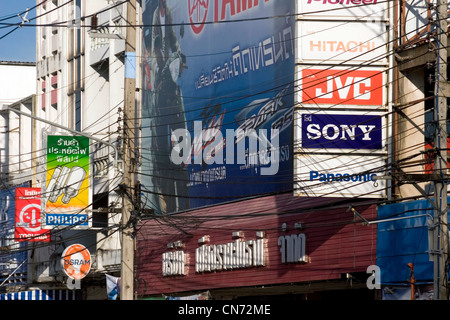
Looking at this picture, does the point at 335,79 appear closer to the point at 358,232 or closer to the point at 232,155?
the point at 358,232

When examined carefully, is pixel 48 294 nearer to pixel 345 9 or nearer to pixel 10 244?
pixel 10 244

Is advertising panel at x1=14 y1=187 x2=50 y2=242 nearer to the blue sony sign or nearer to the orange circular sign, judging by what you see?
the orange circular sign

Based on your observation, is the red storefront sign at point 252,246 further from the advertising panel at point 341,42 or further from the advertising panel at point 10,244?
the advertising panel at point 10,244

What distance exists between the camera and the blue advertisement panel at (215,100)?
2967cm

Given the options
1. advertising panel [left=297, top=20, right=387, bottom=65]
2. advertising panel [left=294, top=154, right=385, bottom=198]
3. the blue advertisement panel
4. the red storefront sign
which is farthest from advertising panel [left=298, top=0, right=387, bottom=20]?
the red storefront sign

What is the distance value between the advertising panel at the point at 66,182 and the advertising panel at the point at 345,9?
1606cm

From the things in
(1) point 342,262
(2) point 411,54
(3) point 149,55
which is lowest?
(1) point 342,262

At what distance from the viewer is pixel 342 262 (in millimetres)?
25953

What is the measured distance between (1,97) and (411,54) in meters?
41.9

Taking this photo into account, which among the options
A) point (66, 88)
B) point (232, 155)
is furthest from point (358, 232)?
point (66, 88)

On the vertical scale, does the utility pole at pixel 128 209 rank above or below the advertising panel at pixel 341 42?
below

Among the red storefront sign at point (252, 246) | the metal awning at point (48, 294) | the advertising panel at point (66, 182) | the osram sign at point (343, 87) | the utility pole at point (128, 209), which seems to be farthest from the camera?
the metal awning at point (48, 294)

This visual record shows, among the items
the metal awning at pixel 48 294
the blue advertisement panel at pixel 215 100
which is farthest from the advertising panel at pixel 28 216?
the blue advertisement panel at pixel 215 100

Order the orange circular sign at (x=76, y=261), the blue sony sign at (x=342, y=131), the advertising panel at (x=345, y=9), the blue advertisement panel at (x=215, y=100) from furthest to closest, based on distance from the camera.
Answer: the orange circular sign at (x=76, y=261) < the blue advertisement panel at (x=215, y=100) < the advertising panel at (x=345, y=9) < the blue sony sign at (x=342, y=131)
